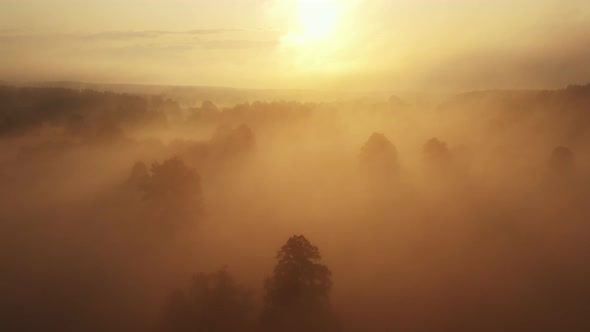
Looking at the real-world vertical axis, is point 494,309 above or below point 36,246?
below

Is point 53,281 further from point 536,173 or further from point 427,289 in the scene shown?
point 536,173

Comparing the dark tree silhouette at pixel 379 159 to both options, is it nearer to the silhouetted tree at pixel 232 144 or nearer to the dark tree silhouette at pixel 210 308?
the silhouetted tree at pixel 232 144

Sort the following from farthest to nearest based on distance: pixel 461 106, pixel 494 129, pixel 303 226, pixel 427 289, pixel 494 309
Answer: pixel 461 106, pixel 494 129, pixel 303 226, pixel 427 289, pixel 494 309

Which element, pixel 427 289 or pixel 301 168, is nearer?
pixel 427 289

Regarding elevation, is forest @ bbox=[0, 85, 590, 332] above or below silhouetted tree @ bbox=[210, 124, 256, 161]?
below

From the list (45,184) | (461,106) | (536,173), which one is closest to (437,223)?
(536,173)

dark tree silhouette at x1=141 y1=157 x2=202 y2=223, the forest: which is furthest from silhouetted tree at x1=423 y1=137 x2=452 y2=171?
dark tree silhouette at x1=141 y1=157 x2=202 y2=223

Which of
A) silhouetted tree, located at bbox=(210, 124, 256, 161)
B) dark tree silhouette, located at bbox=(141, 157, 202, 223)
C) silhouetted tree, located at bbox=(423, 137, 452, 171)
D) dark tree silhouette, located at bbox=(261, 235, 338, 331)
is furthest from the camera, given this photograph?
silhouetted tree, located at bbox=(210, 124, 256, 161)

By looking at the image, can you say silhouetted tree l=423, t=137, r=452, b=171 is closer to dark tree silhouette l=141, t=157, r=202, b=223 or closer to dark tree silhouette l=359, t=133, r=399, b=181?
dark tree silhouette l=359, t=133, r=399, b=181
